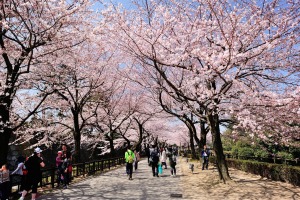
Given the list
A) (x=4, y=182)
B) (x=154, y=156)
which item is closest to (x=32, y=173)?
(x=4, y=182)

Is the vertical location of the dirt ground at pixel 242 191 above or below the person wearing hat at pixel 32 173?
below

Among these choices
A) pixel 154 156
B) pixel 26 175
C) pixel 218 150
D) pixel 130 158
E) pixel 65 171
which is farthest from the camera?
pixel 154 156

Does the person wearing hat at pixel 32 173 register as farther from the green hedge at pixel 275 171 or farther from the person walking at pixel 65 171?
the green hedge at pixel 275 171

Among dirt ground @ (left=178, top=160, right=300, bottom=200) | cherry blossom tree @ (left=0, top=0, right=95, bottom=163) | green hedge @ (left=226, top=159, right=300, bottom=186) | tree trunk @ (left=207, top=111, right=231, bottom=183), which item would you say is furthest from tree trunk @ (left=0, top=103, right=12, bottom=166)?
green hedge @ (left=226, top=159, right=300, bottom=186)

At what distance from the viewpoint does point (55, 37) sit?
30.5 feet

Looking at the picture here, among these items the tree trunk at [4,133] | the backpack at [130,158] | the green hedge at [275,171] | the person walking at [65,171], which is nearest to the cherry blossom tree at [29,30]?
the tree trunk at [4,133]

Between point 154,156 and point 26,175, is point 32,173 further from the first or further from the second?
point 154,156

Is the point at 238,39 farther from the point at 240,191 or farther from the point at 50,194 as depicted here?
the point at 50,194

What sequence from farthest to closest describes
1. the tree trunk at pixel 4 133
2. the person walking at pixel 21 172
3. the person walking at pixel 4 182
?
the tree trunk at pixel 4 133, the person walking at pixel 21 172, the person walking at pixel 4 182

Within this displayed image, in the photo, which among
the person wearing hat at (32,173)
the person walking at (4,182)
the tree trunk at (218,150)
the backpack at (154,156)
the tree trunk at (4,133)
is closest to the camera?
the person walking at (4,182)

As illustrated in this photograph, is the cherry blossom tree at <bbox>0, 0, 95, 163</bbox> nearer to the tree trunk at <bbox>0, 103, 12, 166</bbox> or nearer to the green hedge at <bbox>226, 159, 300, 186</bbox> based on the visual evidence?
the tree trunk at <bbox>0, 103, 12, 166</bbox>

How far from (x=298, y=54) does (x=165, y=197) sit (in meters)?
7.02

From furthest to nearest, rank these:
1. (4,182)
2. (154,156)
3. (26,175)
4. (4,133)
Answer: (154,156) < (4,133) < (26,175) < (4,182)

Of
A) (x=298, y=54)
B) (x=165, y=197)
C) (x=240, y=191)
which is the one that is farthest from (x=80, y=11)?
(x=240, y=191)
